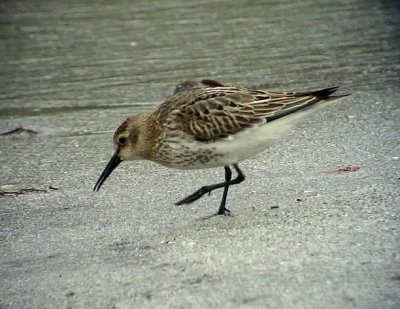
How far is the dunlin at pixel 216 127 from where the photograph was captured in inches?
228

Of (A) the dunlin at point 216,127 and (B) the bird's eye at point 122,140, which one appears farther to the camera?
(B) the bird's eye at point 122,140

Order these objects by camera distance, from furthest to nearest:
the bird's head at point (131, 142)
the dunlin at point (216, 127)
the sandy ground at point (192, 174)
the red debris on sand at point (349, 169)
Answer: the red debris on sand at point (349, 169) → the bird's head at point (131, 142) → the dunlin at point (216, 127) → the sandy ground at point (192, 174)

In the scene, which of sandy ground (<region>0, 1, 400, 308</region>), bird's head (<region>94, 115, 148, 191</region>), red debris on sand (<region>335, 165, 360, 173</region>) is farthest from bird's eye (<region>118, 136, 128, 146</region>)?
red debris on sand (<region>335, 165, 360, 173</region>)

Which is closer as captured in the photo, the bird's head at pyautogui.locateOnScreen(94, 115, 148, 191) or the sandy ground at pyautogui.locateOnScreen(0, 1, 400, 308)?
the sandy ground at pyautogui.locateOnScreen(0, 1, 400, 308)

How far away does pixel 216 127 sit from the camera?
579 cm

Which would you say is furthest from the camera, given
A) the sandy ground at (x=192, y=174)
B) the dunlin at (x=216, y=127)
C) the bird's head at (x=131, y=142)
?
the bird's head at (x=131, y=142)

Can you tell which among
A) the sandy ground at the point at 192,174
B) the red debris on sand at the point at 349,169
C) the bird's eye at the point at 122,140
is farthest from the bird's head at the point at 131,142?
the red debris on sand at the point at 349,169

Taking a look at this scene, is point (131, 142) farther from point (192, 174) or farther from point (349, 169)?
point (349, 169)

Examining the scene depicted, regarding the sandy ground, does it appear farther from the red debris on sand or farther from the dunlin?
the dunlin

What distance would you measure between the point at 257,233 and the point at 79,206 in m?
1.55

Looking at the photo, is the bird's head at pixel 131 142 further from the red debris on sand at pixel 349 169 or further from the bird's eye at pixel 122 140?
the red debris on sand at pixel 349 169

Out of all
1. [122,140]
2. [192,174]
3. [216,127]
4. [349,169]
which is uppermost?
[216,127]

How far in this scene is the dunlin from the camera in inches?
228

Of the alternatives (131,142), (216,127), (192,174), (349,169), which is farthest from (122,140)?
(349,169)
